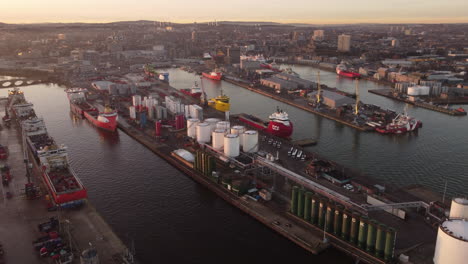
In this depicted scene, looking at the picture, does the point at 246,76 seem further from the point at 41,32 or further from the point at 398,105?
the point at 41,32

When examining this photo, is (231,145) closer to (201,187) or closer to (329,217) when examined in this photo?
(201,187)


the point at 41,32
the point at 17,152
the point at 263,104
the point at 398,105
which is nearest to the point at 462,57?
the point at 398,105

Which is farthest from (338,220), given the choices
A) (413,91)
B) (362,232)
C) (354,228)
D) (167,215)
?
(413,91)

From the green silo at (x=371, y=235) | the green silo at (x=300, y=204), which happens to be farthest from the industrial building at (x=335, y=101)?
the green silo at (x=371, y=235)

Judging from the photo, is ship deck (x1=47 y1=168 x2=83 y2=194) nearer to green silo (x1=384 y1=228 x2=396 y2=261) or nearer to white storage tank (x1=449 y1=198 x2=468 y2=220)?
green silo (x1=384 y1=228 x2=396 y2=261)

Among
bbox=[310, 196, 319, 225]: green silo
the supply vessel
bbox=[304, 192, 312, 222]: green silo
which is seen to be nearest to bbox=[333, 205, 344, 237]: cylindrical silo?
bbox=[310, 196, 319, 225]: green silo
